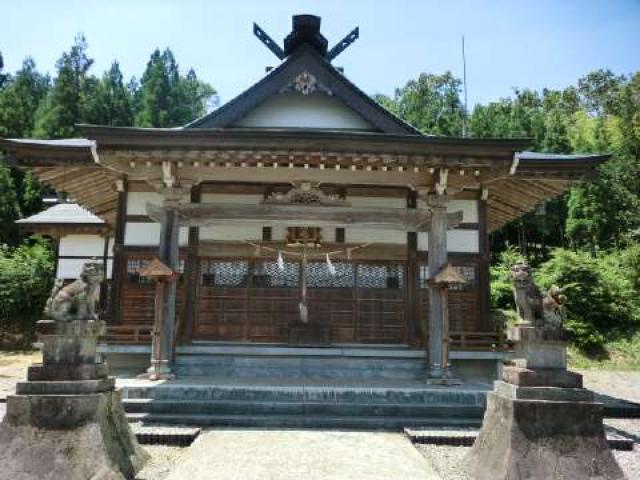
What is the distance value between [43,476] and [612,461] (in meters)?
5.38

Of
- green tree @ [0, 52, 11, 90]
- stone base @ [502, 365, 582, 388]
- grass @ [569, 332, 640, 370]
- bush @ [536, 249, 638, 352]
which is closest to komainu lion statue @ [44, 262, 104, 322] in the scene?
stone base @ [502, 365, 582, 388]

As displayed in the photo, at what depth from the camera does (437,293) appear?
1002 cm

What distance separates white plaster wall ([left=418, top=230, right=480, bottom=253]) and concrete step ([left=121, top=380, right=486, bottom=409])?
4.14m

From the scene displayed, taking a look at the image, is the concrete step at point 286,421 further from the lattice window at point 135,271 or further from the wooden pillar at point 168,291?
the lattice window at point 135,271

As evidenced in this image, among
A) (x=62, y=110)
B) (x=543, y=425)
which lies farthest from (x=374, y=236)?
(x=62, y=110)

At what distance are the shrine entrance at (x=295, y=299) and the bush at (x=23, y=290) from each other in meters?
13.5

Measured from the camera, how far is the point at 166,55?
47625 mm

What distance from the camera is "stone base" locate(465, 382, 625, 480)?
487 cm

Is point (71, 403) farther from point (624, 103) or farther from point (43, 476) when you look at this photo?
point (624, 103)

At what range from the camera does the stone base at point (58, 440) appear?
476 cm

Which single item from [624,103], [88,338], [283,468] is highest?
[624,103]

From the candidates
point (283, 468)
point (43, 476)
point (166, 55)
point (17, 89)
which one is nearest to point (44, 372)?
point (43, 476)

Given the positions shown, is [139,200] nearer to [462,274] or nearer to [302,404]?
[302,404]

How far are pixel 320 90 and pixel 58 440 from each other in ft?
31.0
